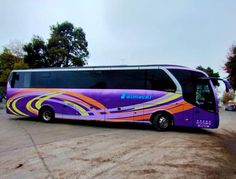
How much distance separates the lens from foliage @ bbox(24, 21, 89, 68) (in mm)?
52688

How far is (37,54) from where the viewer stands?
53031 mm

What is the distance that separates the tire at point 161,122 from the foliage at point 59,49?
37233 millimetres

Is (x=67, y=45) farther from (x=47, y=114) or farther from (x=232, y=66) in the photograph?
(x=47, y=114)

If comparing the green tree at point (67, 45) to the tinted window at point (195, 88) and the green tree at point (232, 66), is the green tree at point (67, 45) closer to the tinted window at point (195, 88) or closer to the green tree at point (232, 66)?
the green tree at point (232, 66)

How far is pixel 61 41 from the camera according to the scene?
54031 millimetres

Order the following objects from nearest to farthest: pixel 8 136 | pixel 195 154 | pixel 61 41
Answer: pixel 195 154 → pixel 8 136 → pixel 61 41

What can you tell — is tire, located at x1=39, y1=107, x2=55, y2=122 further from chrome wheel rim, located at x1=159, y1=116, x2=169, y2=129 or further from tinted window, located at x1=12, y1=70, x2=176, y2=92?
chrome wheel rim, located at x1=159, y1=116, x2=169, y2=129

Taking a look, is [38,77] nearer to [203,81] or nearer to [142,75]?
[142,75]

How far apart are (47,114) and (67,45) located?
117 ft

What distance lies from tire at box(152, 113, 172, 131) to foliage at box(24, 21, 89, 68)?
122 feet

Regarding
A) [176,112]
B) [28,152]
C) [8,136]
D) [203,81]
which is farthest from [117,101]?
[28,152]

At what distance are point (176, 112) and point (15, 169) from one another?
9.94 meters

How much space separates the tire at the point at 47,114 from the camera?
20.0 meters

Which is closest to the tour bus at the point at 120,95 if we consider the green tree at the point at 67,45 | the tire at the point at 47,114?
the tire at the point at 47,114
